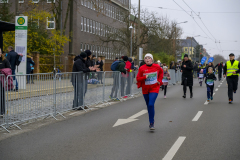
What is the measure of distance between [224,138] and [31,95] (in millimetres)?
4692

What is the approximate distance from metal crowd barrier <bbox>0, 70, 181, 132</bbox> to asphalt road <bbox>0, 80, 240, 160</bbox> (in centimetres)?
66

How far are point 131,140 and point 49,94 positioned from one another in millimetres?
3646

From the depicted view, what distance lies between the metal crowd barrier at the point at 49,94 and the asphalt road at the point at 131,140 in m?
0.66

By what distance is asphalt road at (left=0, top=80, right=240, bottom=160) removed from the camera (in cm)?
612

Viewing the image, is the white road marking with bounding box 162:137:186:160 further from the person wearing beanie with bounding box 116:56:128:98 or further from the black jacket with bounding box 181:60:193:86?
the black jacket with bounding box 181:60:193:86

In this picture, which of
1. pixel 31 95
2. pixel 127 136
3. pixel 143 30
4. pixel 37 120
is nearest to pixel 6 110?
pixel 31 95

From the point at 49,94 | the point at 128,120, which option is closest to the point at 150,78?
the point at 128,120

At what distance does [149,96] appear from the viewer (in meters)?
8.70

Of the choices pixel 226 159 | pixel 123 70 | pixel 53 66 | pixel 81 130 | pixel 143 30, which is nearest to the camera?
pixel 226 159

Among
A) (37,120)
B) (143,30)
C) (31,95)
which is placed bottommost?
(37,120)

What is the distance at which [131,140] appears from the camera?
734cm

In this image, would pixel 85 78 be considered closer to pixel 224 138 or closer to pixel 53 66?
pixel 224 138

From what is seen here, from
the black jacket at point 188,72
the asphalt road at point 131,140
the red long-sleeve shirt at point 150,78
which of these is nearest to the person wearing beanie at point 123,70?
the black jacket at point 188,72

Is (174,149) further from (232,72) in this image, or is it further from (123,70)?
(123,70)
